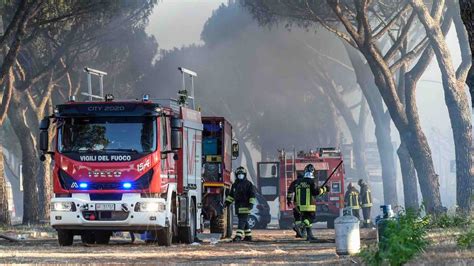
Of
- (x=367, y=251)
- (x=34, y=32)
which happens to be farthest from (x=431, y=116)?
(x=367, y=251)

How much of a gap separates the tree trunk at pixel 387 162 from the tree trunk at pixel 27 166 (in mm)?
13520

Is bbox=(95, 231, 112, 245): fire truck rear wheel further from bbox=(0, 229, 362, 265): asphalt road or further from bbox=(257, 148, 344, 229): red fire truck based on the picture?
bbox=(257, 148, 344, 229): red fire truck

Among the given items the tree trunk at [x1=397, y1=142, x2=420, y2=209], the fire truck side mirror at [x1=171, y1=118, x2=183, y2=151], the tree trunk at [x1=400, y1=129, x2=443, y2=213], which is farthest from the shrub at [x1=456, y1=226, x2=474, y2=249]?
the tree trunk at [x1=397, y1=142, x2=420, y2=209]

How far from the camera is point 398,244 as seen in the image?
12008 mm

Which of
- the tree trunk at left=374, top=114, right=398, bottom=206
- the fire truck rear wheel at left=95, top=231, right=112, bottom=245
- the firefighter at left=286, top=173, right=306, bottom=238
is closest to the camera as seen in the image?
the fire truck rear wheel at left=95, top=231, right=112, bottom=245

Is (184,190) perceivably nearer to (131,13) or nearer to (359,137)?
(131,13)

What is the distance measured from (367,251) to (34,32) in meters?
23.9

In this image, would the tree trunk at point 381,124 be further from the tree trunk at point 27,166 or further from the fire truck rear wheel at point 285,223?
the tree trunk at point 27,166

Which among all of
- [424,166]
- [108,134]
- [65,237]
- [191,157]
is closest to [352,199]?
[424,166]

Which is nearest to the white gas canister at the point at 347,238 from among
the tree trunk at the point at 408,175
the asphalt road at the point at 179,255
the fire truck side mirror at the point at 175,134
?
the asphalt road at the point at 179,255

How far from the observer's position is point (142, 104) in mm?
21047

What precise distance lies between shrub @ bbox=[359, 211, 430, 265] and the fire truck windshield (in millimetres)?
8421

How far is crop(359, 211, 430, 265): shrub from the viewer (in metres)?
12.0

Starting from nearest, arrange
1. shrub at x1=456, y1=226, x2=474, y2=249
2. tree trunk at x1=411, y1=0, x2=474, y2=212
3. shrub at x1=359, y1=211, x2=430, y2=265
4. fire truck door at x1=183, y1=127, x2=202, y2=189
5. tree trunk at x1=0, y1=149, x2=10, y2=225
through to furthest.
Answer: shrub at x1=359, y1=211, x2=430, y2=265
shrub at x1=456, y1=226, x2=474, y2=249
fire truck door at x1=183, y1=127, x2=202, y2=189
tree trunk at x1=411, y1=0, x2=474, y2=212
tree trunk at x1=0, y1=149, x2=10, y2=225
